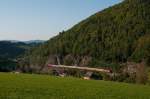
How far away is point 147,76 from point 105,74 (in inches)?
700

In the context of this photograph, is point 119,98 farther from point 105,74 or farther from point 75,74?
point 75,74

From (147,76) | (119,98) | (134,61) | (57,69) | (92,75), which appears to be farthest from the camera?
(134,61)

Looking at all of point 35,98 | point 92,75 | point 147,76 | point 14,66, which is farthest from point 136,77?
point 14,66

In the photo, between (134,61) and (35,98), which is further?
(134,61)

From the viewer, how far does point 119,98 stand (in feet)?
102

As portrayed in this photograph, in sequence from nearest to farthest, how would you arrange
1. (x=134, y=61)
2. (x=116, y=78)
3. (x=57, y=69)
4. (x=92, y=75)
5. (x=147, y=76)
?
(x=147, y=76) → (x=116, y=78) → (x=92, y=75) → (x=57, y=69) → (x=134, y=61)

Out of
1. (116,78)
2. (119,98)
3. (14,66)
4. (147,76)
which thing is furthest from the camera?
(14,66)

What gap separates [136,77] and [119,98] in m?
71.7

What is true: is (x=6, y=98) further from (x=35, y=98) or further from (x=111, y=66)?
(x=111, y=66)

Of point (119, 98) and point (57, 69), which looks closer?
point (119, 98)

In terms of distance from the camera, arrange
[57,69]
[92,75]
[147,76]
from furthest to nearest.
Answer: [57,69]
[92,75]
[147,76]

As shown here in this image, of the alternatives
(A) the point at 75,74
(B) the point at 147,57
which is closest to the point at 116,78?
(A) the point at 75,74

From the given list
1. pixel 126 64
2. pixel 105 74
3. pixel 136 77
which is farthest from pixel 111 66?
pixel 136 77

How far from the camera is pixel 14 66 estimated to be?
180875 millimetres
